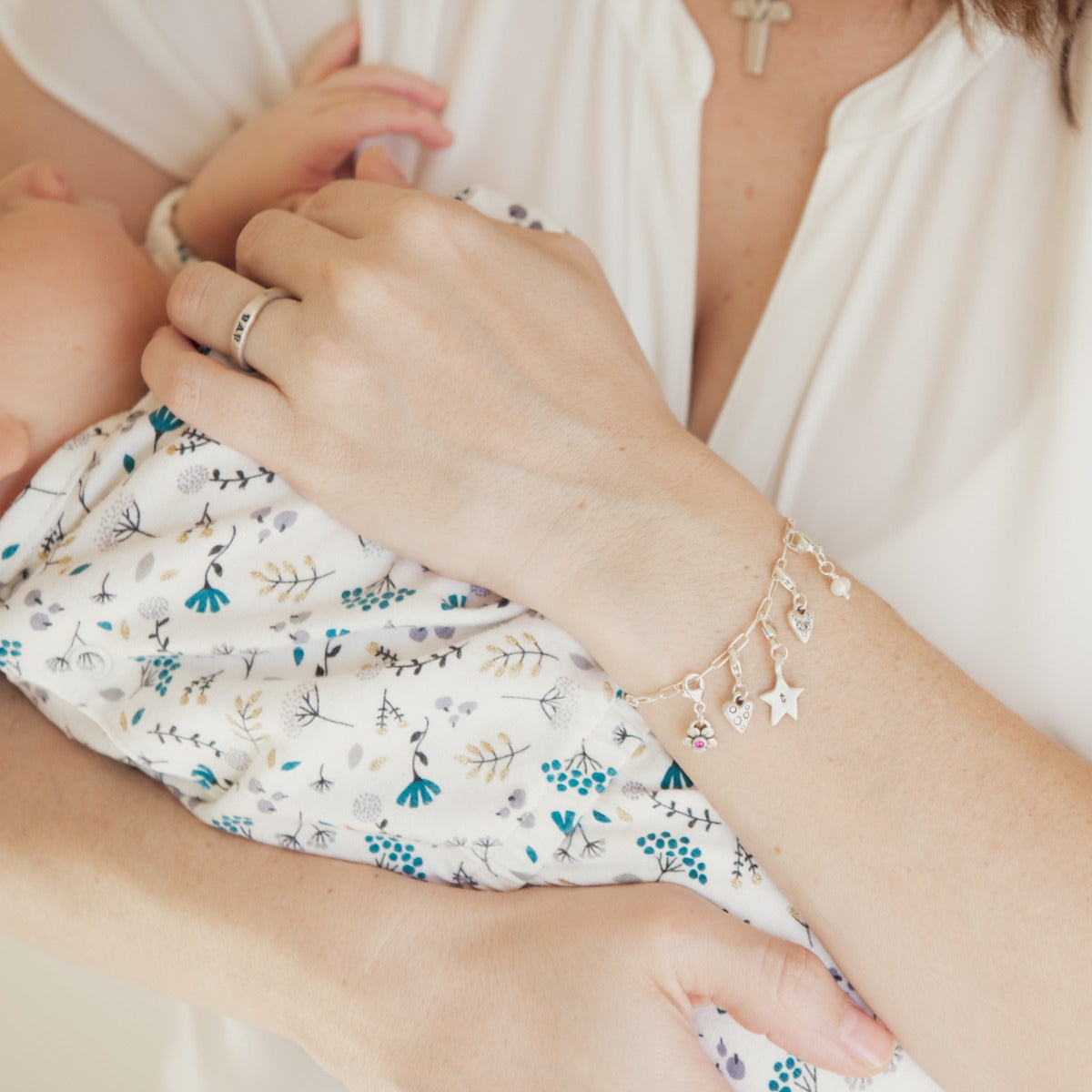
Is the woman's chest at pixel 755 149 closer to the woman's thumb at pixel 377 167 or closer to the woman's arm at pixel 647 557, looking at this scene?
the woman's arm at pixel 647 557

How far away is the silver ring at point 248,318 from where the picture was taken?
3.34 ft

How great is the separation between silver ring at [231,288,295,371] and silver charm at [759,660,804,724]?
24.0 inches

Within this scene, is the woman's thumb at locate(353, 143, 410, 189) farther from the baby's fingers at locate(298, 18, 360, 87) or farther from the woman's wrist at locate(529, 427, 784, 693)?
the woman's wrist at locate(529, 427, 784, 693)

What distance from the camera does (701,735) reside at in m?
0.90

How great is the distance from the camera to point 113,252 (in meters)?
1.20

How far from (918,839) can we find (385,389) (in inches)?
24.4

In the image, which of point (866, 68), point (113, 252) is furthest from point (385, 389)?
point (866, 68)

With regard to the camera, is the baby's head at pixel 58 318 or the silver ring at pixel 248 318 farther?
the baby's head at pixel 58 318

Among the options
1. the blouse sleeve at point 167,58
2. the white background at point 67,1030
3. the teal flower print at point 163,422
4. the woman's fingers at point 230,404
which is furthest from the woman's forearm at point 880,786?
the white background at point 67,1030

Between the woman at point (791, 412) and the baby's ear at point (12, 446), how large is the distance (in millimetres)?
176

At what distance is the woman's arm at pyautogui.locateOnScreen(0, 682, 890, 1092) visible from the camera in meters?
0.89

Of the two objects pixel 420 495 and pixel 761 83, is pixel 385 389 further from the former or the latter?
pixel 761 83

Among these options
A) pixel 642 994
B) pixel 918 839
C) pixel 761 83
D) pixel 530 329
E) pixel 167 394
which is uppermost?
pixel 761 83

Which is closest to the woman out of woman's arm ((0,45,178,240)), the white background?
woman's arm ((0,45,178,240))
